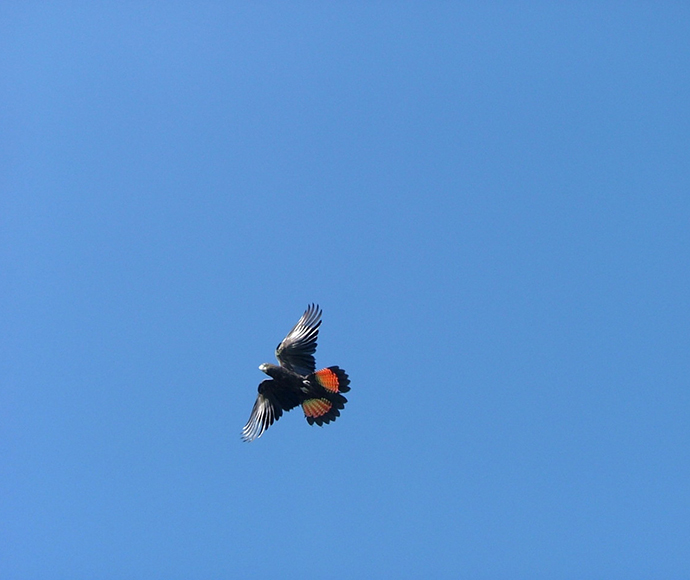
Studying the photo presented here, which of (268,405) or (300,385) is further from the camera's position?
(268,405)

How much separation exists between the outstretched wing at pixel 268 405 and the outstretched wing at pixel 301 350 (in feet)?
2.44

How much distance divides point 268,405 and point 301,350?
2.07 meters

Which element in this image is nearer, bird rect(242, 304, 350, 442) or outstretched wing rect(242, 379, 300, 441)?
bird rect(242, 304, 350, 442)

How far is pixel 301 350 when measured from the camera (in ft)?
Answer: 71.8

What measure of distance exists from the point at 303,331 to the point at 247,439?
147 inches

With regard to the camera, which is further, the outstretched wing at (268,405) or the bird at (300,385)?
the outstretched wing at (268,405)

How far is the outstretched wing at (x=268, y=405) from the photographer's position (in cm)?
2191

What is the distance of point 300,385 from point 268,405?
171 centimetres

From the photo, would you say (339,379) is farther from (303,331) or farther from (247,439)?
(247,439)

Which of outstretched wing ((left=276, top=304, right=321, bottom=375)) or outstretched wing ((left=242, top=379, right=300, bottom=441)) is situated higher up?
outstretched wing ((left=276, top=304, right=321, bottom=375))

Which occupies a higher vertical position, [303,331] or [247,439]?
[303,331]

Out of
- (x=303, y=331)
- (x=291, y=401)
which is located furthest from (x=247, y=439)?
(x=303, y=331)

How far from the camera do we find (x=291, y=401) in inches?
862

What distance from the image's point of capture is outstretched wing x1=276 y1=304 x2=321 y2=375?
2180 centimetres
